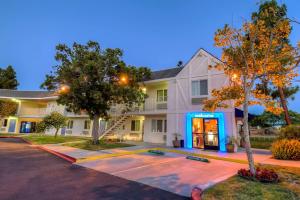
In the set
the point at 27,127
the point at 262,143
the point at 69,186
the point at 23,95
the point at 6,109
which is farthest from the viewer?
the point at 27,127

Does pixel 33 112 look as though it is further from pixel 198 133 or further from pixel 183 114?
pixel 198 133

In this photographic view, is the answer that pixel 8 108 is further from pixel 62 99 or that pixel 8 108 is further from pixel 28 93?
pixel 62 99

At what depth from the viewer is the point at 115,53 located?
15.3 m

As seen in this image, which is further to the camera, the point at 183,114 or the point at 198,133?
the point at 183,114

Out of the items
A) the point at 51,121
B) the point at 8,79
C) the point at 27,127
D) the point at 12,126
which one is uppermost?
the point at 8,79

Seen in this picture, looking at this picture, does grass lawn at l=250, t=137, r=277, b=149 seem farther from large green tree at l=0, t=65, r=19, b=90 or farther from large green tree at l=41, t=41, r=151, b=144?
large green tree at l=0, t=65, r=19, b=90

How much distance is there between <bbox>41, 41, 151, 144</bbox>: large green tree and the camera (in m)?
14.0

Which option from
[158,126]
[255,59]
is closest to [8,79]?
[158,126]

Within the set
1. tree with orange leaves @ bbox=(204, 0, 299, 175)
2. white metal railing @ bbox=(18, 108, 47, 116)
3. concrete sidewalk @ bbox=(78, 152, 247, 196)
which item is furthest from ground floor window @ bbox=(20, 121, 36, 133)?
tree with orange leaves @ bbox=(204, 0, 299, 175)

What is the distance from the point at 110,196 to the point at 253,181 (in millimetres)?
5041

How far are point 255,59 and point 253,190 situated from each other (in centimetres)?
556

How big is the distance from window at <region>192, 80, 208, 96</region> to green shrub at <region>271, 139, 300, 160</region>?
6483 mm

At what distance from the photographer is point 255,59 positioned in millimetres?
7523

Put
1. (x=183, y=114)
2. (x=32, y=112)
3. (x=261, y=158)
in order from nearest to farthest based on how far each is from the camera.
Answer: (x=261, y=158), (x=183, y=114), (x=32, y=112)
